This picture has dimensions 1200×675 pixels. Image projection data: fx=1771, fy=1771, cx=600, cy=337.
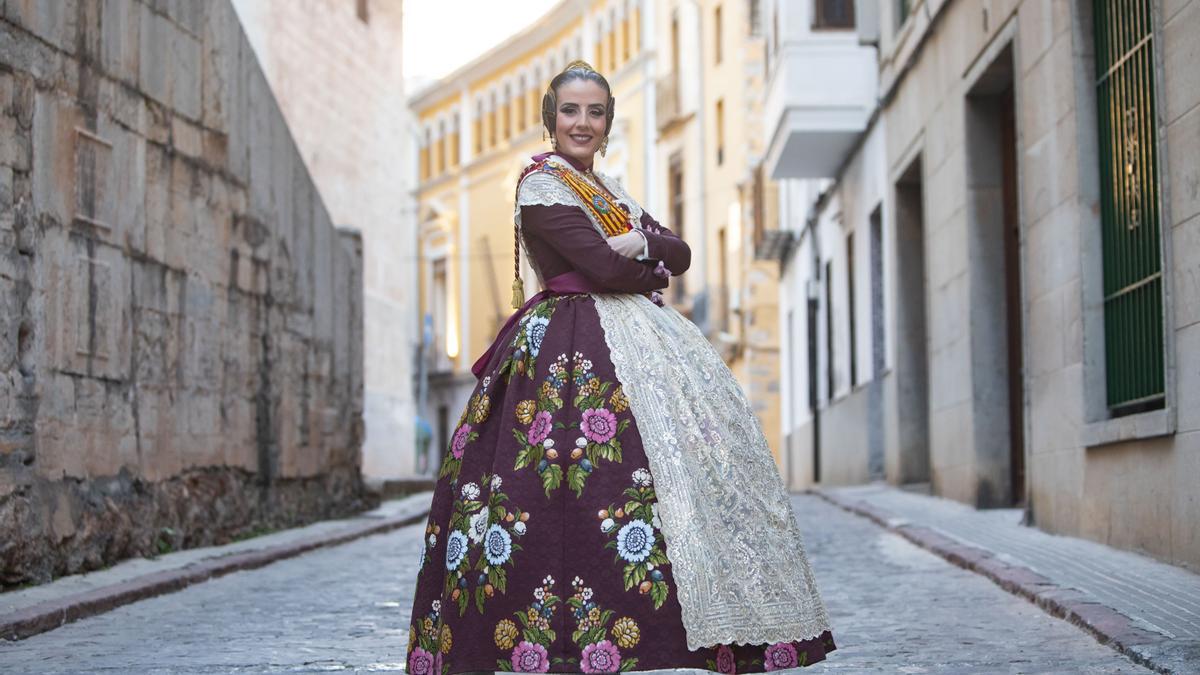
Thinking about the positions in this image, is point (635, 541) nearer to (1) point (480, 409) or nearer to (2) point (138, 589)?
(1) point (480, 409)

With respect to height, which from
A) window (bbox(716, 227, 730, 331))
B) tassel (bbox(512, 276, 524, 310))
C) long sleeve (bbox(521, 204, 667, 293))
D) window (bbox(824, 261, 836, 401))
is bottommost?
tassel (bbox(512, 276, 524, 310))

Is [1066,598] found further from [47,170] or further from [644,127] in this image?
[644,127]

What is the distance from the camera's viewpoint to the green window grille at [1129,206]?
329 inches

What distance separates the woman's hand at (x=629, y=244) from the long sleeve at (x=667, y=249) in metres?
0.03

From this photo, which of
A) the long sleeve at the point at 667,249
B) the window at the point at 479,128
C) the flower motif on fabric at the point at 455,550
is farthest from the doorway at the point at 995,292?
the window at the point at 479,128

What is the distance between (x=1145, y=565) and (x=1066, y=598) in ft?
4.30

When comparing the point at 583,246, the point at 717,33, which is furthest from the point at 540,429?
the point at 717,33

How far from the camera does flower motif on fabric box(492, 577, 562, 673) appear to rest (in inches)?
166

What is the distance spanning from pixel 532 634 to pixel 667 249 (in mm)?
1098

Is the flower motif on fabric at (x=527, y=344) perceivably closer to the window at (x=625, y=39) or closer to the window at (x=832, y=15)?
the window at (x=832, y=15)

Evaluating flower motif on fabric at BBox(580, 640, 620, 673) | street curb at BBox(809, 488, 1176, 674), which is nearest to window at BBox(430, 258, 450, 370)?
street curb at BBox(809, 488, 1176, 674)

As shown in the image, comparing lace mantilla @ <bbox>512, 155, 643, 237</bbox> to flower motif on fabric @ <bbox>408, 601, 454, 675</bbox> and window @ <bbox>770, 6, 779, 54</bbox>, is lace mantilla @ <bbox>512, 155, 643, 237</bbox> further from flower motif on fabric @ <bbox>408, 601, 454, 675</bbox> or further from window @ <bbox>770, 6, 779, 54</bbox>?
window @ <bbox>770, 6, 779, 54</bbox>

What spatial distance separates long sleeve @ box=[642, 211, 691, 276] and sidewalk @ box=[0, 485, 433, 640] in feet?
10.8

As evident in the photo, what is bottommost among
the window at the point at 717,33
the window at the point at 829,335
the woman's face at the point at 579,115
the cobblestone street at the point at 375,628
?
the cobblestone street at the point at 375,628
